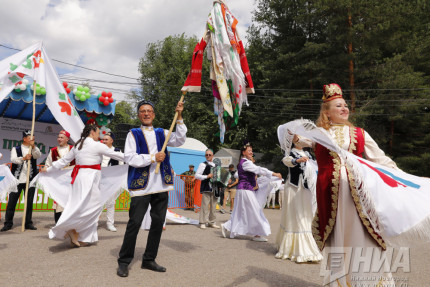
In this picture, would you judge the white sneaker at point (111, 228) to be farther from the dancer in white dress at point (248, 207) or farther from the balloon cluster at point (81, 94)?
the balloon cluster at point (81, 94)

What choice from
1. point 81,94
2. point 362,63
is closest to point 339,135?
point 81,94

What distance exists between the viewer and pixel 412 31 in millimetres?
20500

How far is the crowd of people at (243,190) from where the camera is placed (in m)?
3.05

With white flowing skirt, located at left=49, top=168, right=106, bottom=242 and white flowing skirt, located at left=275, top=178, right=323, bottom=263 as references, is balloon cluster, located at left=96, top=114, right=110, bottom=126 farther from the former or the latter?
white flowing skirt, located at left=275, top=178, right=323, bottom=263

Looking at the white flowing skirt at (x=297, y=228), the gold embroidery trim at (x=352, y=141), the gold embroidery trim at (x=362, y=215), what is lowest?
the white flowing skirt at (x=297, y=228)

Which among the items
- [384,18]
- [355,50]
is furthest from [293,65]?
[384,18]

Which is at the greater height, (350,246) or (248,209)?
(350,246)

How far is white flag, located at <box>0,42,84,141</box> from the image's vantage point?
675 centimetres

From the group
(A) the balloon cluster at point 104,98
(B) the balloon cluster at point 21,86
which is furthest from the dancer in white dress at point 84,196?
→ (A) the balloon cluster at point 104,98

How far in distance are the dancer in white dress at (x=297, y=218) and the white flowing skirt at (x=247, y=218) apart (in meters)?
1.07

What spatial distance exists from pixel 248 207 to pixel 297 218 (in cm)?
167

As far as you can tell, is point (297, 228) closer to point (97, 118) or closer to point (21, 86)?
point (21, 86)

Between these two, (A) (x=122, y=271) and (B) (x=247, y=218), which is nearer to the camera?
(A) (x=122, y=271)

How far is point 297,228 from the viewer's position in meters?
5.38
